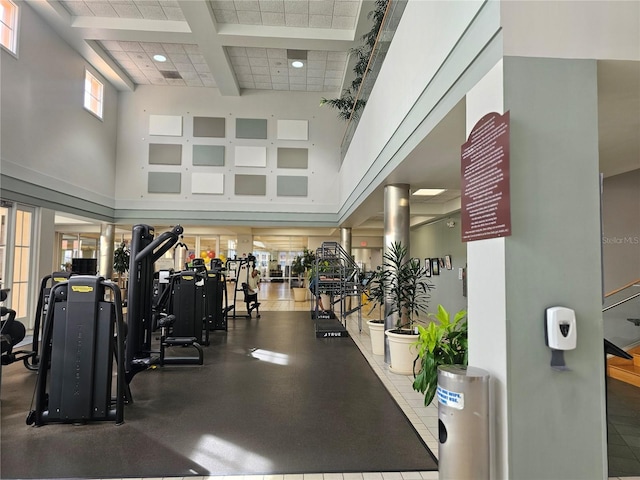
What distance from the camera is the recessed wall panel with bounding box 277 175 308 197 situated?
39.1ft

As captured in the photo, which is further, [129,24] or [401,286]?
[129,24]

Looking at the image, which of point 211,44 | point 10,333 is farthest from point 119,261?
point 10,333

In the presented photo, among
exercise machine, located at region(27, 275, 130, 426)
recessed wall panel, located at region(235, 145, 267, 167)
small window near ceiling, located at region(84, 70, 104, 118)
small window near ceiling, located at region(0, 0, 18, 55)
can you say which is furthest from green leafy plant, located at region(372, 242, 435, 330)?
small window near ceiling, located at region(84, 70, 104, 118)

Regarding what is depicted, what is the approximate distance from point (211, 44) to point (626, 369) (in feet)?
33.0

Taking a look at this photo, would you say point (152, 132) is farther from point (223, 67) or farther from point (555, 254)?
point (555, 254)

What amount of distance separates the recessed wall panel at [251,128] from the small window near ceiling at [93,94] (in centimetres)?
389

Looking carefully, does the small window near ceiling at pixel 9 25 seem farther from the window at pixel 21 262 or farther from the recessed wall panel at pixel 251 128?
the recessed wall panel at pixel 251 128

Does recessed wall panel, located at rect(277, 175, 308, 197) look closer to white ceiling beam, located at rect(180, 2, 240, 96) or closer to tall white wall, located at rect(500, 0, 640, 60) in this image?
white ceiling beam, located at rect(180, 2, 240, 96)

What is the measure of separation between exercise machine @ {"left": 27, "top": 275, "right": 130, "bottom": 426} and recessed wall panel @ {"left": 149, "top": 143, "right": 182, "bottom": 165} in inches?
361

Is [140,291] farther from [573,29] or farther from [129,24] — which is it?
[129,24]

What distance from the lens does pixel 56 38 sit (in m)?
8.34

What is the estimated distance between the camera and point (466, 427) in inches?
73.3

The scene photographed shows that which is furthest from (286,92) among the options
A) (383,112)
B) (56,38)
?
(383,112)

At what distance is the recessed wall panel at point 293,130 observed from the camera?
1203cm
